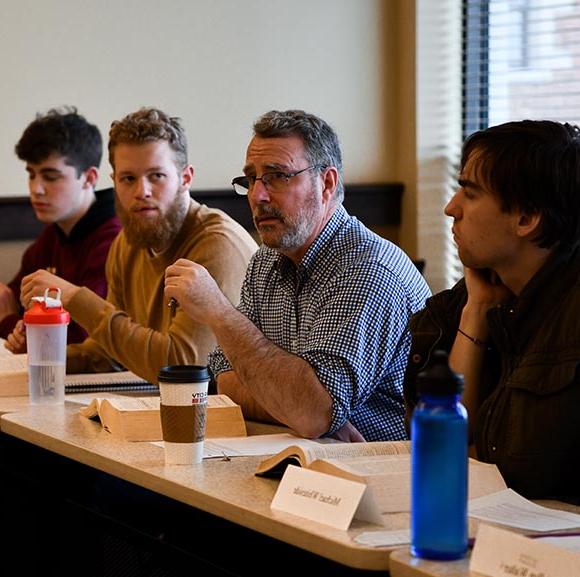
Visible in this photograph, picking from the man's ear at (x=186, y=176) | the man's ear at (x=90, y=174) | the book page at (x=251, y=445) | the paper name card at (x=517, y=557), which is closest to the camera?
the paper name card at (x=517, y=557)

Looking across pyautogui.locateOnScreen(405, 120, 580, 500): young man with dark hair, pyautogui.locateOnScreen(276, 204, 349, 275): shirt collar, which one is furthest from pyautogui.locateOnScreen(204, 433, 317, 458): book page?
pyautogui.locateOnScreen(276, 204, 349, 275): shirt collar

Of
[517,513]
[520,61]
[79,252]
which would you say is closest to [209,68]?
[79,252]

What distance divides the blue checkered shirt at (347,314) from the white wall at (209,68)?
1.88 m

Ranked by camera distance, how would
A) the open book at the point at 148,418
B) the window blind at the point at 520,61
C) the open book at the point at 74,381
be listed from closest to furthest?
1. the open book at the point at 148,418
2. the open book at the point at 74,381
3. the window blind at the point at 520,61

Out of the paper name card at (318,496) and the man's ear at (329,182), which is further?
the man's ear at (329,182)

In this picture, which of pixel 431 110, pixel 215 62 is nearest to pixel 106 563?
pixel 215 62

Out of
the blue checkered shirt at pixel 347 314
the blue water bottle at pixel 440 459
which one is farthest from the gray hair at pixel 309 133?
the blue water bottle at pixel 440 459

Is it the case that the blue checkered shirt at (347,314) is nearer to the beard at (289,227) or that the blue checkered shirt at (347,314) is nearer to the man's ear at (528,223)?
the beard at (289,227)

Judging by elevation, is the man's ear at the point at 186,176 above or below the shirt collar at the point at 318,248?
above

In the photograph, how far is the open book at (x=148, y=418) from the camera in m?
2.21

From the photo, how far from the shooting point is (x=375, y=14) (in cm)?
487

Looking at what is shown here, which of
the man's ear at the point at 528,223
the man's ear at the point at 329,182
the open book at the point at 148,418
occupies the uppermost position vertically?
the man's ear at the point at 329,182

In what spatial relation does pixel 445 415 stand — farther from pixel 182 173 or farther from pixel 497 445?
pixel 182 173

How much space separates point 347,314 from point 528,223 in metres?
0.52
